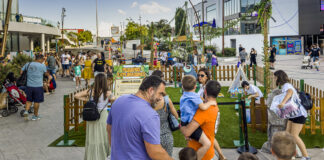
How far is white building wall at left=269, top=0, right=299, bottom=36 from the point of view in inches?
1452

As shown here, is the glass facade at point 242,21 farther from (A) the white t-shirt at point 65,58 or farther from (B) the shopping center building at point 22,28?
(A) the white t-shirt at point 65,58

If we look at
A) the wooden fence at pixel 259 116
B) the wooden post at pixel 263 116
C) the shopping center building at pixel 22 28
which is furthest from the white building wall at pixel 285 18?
the wooden post at pixel 263 116

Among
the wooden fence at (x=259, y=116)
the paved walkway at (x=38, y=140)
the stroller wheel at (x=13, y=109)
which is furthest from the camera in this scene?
the stroller wheel at (x=13, y=109)

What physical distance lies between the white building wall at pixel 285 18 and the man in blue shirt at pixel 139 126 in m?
38.4

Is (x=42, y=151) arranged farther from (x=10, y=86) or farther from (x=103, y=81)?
(x=10, y=86)

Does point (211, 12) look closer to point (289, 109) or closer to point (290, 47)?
point (290, 47)

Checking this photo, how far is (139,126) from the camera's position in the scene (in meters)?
2.49

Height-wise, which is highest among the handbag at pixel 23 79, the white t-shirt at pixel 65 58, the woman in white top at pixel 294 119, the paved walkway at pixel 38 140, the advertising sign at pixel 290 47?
the advertising sign at pixel 290 47

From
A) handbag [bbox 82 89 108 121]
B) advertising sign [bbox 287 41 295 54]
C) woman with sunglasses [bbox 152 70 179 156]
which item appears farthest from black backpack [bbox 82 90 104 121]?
advertising sign [bbox 287 41 295 54]

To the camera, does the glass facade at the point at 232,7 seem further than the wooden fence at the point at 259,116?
Yes

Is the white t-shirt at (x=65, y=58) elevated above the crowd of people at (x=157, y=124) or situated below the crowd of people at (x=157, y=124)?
above

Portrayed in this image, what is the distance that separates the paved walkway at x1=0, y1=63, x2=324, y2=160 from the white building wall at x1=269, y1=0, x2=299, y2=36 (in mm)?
34480

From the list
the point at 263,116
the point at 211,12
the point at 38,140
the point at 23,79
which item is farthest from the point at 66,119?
the point at 211,12

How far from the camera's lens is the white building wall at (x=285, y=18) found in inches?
1452
